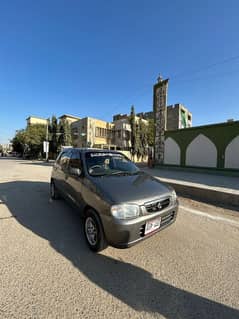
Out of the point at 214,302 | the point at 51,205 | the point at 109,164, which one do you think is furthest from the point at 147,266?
the point at 51,205

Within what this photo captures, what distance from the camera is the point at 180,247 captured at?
112 inches

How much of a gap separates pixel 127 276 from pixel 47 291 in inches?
39.2

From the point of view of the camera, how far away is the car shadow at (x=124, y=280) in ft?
5.63

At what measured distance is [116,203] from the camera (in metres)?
2.35

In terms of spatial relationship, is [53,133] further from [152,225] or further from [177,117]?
[152,225]

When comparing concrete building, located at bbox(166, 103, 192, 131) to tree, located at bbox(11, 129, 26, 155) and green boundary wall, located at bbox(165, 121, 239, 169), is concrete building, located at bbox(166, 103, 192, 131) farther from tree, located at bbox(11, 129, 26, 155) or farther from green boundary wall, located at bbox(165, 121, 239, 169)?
tree, located at bbox(11, 129, 26, 155)

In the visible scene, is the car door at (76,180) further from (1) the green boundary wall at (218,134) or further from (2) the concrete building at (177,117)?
(2) the concrete building at (177,117)

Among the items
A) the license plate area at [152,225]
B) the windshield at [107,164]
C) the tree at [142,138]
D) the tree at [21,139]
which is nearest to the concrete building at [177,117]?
the tree at [142,138]

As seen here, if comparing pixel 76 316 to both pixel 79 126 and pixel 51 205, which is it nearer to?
pixel 51 205

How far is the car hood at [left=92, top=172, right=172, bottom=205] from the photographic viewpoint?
2.46m

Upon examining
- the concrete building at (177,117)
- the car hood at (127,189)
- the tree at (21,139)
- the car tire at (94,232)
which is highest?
the concrete building at (177,117)

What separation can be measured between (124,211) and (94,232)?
76 centimetres

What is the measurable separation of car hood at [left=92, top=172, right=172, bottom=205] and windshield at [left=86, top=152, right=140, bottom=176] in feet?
0.92

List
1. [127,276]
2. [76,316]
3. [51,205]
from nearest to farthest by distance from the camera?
[76,316], [127,276], [51,205]
